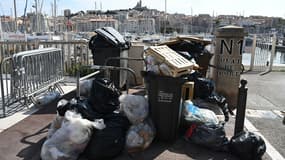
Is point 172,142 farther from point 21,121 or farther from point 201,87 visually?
point 21,121

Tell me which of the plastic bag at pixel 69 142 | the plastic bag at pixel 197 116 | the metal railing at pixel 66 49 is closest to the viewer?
the plastic bag at pixel 69 142

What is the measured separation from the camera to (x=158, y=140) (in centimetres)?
346

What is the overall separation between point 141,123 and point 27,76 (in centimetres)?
255

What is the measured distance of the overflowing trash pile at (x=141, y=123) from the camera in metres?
2.94

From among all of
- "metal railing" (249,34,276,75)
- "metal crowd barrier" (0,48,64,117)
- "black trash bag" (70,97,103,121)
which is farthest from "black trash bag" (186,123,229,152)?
"metal railing" (249,34,276,75)

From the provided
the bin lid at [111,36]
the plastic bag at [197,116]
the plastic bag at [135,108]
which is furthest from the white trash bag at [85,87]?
the plastic bag at [197,116]

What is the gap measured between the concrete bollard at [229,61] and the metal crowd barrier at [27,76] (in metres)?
3.41

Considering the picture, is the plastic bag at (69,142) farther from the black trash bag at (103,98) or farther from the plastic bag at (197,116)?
the plastic bag at (197,116)

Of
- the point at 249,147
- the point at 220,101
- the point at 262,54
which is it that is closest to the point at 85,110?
the point at 249,147

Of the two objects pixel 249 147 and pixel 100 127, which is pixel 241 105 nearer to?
pixel 249 147

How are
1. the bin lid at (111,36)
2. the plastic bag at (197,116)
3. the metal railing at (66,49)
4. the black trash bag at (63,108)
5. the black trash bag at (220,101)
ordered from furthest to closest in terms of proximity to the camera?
the metal railing at (66,49)
the bin lid at (111,36)
the black trash bag at (220,101)
the plastic bag at (197,116)
the black trash bag at (63,108)

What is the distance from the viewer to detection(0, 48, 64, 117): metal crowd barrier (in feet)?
14.4

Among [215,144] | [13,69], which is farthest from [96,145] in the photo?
[13,69]

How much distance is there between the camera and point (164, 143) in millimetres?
3408
